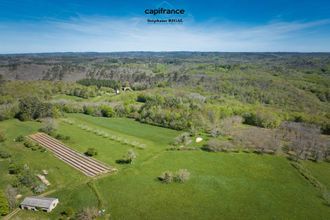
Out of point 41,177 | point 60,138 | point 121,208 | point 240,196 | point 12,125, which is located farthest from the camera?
point 12,125

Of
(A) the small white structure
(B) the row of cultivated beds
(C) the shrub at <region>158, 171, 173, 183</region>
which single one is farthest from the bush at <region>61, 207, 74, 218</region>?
(C) the shrub at <region>158, 171, 173, 183</region>

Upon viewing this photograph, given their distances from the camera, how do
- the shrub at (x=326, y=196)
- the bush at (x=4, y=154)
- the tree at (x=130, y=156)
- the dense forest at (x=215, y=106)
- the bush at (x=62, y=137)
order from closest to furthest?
the shrub at (x=326, y=196), the tree at (x=130, y=156), the bush at (x=4, y=154), the bush at (x=62, y=137), the dense forest at (x=215, y=106)

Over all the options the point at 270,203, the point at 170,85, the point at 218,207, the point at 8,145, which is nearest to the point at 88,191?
the point at 218,207

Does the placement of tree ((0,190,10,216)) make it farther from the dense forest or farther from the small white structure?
the dense forest

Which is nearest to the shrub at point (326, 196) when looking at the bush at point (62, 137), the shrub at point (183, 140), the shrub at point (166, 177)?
the shrub at point (166, 177)

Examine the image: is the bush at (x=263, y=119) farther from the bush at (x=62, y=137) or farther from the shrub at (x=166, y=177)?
the bush at (x=62, y=137)

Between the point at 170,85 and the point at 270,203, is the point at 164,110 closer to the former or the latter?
the point at 270,203
